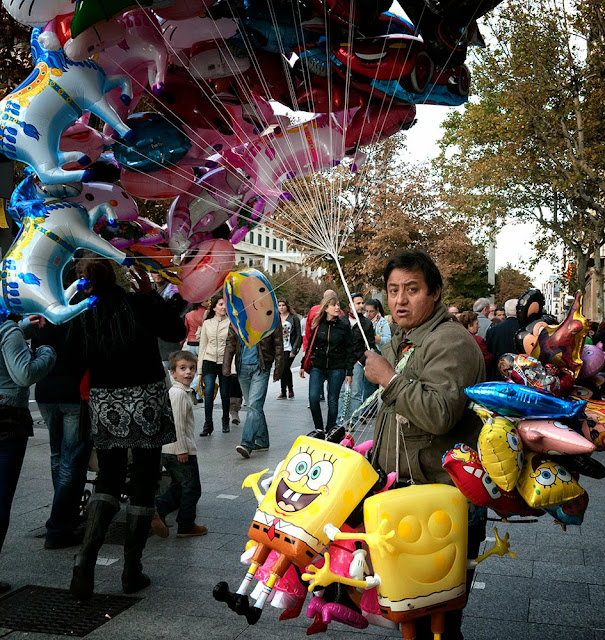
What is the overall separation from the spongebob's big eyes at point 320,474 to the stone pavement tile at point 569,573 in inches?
99.6

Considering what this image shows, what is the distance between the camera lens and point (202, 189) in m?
4.85

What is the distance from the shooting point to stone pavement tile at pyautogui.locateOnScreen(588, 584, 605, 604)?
14.1ft

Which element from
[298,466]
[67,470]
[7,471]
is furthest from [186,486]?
[298,466]

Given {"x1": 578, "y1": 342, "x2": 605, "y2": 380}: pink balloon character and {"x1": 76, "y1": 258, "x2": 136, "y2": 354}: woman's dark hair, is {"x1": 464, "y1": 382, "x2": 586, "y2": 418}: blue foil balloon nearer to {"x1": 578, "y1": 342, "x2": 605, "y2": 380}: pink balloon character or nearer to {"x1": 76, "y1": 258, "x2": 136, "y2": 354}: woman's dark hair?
{"x1": 578, "y1": 342, "x2": 605, "y2": 380}: pink balloon character

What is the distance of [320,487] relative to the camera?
295 cm

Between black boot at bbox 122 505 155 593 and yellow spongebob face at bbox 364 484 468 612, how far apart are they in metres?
2.22

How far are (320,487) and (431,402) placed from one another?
1.86 ft

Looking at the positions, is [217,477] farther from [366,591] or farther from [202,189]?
[366,591]

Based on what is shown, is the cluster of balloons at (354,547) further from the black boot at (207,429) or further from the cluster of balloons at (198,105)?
the black boot at (207,429)

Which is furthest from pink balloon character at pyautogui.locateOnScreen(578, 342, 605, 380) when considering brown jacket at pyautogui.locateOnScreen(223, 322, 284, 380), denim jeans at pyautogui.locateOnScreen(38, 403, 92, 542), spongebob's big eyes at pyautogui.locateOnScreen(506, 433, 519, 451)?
brown jacket at pyautogui.locateOnScreen(223, 322, 284, 380)

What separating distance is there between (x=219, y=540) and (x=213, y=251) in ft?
7.26

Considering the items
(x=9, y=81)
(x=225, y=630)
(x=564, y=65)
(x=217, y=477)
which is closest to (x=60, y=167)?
(x=225, y=630)

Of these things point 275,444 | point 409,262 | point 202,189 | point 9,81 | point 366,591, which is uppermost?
point 9,81

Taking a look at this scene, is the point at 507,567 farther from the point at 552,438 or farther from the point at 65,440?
the point at 65,440
